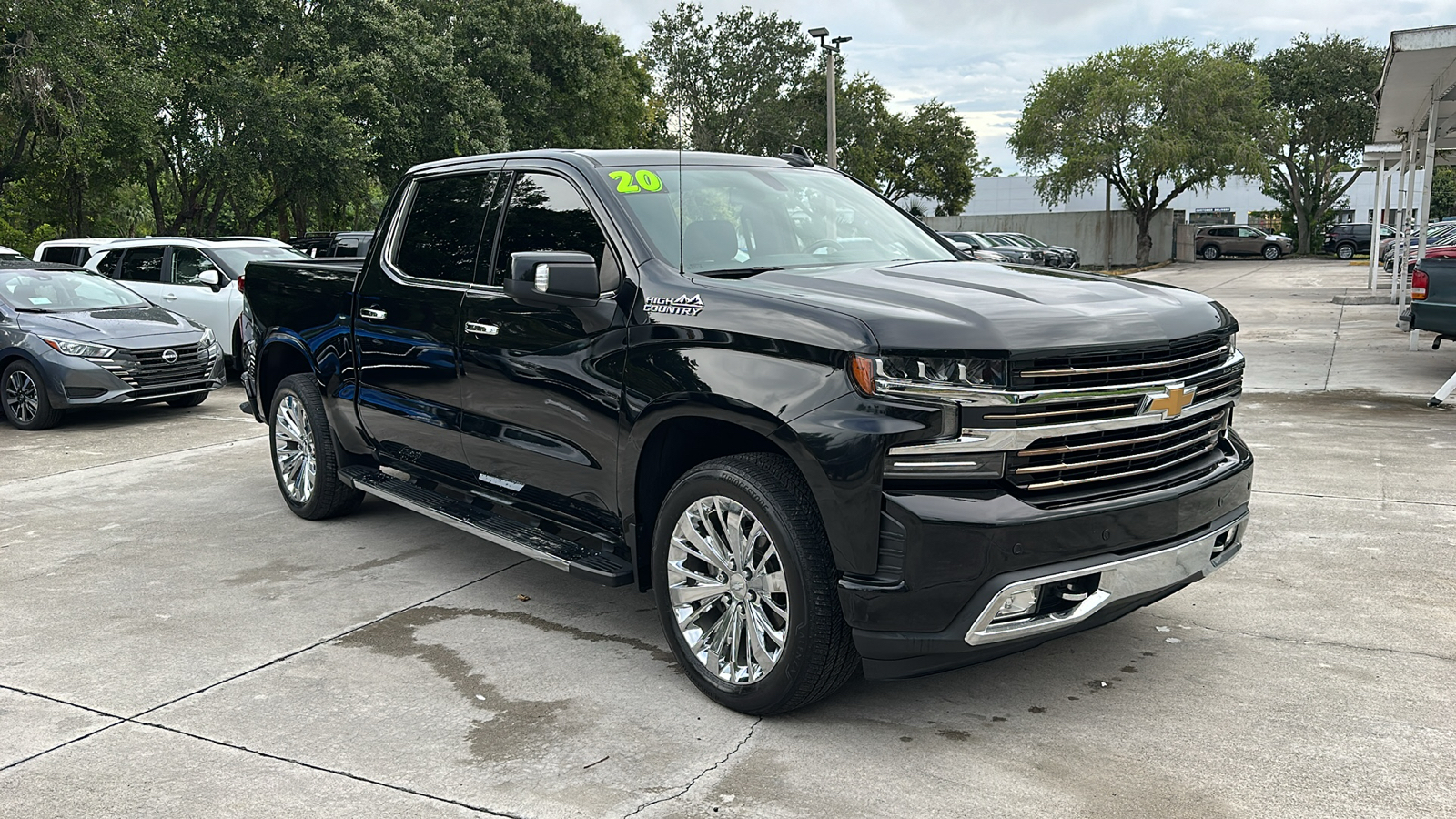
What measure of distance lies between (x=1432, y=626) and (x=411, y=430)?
4.58 m

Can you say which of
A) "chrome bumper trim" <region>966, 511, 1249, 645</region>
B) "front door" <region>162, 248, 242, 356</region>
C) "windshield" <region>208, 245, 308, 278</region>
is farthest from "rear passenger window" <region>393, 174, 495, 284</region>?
"windshield" <region>208, 245, 308, 278</region>

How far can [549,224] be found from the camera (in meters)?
4.96

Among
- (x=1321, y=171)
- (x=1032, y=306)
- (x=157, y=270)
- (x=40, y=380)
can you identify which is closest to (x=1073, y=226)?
(x=1321, y=171)

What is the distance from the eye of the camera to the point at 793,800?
134 inches

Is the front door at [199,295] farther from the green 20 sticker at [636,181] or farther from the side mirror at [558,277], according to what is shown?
the side mirror at [558,277]

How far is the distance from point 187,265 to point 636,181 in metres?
11.4

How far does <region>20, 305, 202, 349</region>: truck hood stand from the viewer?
1077 centimetres

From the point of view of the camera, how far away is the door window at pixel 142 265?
14.4m

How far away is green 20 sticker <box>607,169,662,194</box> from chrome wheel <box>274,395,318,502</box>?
281cm

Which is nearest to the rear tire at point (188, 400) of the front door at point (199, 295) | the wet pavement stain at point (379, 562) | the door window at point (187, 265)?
the front door at point (199, 295)

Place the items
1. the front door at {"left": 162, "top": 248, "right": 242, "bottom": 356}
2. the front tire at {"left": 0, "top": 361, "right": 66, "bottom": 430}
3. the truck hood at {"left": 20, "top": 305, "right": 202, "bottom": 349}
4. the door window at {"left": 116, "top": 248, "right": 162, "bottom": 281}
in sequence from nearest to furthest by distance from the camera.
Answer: the front tire at {"left": 0, "top": 361, "right": 66, "bottom": 430} < the truck hood at {"left": 20, "top": 305, "right": 202, "bottom": 349} < the front door at {"left": 162, "top": 248, "right": 242, "bottom": 356} < the door window at {"left": 116, "top": 248, "right": 162, "bottom": 281}

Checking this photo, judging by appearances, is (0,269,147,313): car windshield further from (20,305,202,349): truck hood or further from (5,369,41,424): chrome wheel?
(5,369,41,424): chrome wheel

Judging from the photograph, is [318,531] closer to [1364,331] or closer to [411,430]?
[411,430]

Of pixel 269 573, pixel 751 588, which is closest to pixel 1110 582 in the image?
pixel 751 588
